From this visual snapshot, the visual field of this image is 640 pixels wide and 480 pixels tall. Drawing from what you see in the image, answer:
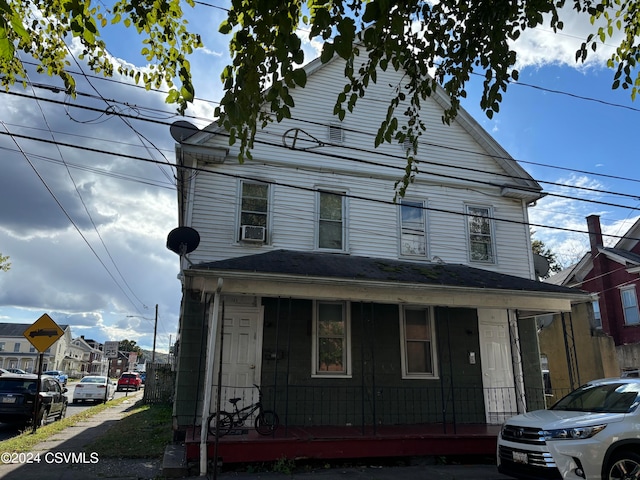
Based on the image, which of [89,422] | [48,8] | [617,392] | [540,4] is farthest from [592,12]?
[89,422]

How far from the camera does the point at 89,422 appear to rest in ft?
A: 47.4

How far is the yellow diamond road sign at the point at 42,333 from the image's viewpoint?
11.8 metres

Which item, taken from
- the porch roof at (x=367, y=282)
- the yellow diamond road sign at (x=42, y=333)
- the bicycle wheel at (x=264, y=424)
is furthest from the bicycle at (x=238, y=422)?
the yellow diamond road sign at (x=42, y=333)

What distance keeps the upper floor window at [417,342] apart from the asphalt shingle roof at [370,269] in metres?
1.20

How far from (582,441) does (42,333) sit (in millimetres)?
12208

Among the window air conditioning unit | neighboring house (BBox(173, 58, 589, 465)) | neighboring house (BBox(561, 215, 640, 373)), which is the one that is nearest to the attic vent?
neighboring house (BBox(173, 58, 589, 465))

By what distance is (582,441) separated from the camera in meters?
5.85

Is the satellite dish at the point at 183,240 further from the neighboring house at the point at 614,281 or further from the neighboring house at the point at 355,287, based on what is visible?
the neighboring house at the point at 614,281

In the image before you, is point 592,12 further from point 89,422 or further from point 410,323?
point 89,422

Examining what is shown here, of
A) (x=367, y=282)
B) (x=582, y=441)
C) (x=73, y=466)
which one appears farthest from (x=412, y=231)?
(x=73, y=466)

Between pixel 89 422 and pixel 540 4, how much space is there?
15981 millimetres

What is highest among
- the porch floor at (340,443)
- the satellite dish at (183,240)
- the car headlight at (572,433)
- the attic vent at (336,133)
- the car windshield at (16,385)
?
the attic vent at (336,133)

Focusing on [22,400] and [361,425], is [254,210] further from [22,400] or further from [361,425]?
[22,400]

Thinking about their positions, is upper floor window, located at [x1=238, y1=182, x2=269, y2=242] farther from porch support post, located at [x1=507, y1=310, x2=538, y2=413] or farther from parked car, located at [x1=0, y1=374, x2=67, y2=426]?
parked car, located at [x1=0, y1=374, x2=67, y2=426]
